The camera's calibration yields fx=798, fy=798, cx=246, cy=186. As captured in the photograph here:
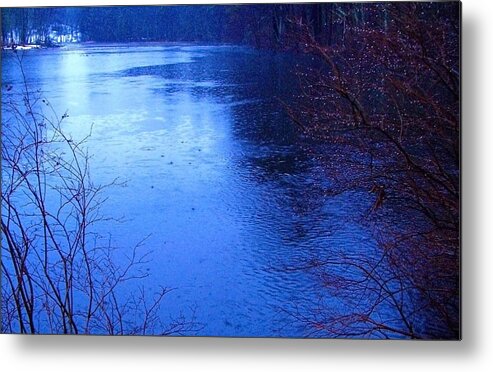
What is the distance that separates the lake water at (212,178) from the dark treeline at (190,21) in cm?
6

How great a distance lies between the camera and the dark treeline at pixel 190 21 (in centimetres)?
334

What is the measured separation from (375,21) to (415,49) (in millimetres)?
203

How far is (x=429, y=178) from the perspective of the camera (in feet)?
10.9

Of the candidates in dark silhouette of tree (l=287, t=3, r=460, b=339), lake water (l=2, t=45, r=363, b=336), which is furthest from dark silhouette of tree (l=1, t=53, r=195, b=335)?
dark silhouette of tree (l=287, t=3, r=460, b=339)

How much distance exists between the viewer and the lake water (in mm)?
3354

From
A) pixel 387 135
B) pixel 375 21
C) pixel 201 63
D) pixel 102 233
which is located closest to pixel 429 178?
pixel 387 135

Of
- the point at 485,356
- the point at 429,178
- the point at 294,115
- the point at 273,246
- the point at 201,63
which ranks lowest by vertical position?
the point at 485,356

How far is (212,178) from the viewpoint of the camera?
338 centimetres

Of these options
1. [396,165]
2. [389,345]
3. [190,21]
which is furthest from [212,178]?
[389,345]

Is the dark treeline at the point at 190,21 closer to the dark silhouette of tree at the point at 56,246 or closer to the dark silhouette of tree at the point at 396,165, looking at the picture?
the dark silhouette of tree at the point at 396,165

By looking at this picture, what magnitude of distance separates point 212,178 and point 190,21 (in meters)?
0.67

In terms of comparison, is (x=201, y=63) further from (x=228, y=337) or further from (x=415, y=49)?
(x=228, y=337)

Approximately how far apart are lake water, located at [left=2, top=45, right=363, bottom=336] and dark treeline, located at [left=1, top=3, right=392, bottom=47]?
0.20ft

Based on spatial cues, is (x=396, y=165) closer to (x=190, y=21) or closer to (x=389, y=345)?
(x=389, y=345)
